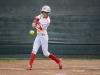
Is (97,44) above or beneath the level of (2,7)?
beneath

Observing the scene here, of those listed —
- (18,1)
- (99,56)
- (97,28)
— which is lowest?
(99,56)

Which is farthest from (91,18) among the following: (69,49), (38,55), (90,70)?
(90,70)

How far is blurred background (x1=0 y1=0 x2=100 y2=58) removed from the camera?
45.3 feet

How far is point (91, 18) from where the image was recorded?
547 inches

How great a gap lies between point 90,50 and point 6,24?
2987 mm

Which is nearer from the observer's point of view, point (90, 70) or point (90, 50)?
point (90, 70)

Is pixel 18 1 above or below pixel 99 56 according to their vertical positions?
above

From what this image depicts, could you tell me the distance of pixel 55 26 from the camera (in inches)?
545

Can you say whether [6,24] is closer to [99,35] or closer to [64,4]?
[64,4]

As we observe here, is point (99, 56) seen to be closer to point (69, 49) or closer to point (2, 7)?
point (69, 49)

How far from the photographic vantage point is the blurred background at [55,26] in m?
13.8

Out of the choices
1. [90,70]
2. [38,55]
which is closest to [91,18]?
[38,55]

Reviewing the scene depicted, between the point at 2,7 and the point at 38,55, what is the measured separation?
203 centimetres

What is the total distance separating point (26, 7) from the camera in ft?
45.3
